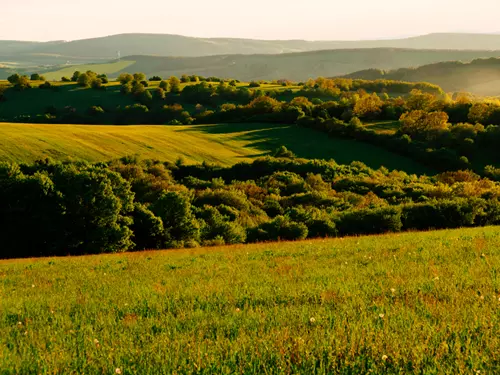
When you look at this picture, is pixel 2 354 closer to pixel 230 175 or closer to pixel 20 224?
pixel 20 224

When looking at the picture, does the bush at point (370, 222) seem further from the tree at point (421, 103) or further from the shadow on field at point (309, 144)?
the tree at point (421, 103)

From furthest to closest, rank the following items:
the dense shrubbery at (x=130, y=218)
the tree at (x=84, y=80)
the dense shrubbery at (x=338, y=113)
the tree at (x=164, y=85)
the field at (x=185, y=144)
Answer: the tree at (x=84, y=80), the tree at (x=164, y=85), the dense shrubbery at (x=338, y=113), the field at (x=185, y=144), the dense shrubbery at (x=130, y=218)

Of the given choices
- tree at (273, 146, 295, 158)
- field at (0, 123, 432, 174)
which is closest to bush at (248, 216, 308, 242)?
field at (0, 123, 432, 174)

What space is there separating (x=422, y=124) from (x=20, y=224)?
103053mm

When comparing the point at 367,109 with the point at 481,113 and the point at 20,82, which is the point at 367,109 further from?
the point at 20,82

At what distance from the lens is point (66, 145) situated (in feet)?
284

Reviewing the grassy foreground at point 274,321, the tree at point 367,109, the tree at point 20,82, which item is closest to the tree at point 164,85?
the tree at point 20,82

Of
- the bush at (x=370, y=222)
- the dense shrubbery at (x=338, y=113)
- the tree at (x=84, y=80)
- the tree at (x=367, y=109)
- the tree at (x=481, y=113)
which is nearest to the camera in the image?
the bush at (x=370, y=222)

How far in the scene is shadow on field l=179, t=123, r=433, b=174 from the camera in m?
104

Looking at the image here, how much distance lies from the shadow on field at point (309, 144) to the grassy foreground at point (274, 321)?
304ft

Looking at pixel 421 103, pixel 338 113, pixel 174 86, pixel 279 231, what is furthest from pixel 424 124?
pixel 174 86

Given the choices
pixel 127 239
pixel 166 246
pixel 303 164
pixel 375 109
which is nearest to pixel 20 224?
pixel 127 239

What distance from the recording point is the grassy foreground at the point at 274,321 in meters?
6.27

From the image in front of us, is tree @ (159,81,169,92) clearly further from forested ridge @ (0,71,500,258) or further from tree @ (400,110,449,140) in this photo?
tree @ (400,110,449,140)
